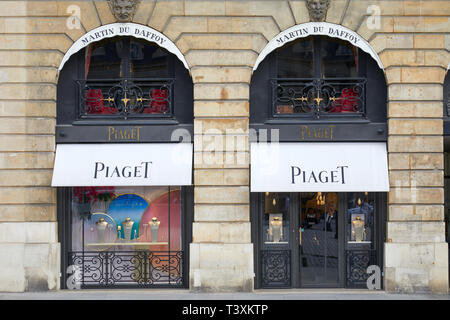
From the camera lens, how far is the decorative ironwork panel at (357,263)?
535 inches

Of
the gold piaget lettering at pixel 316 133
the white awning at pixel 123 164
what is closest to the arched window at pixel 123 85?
the white awning at pixel 123 164

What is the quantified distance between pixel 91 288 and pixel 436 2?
36.6ft

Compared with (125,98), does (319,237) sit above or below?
below

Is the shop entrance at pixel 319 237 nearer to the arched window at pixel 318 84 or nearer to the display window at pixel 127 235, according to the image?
the arched window at pixel 318 84

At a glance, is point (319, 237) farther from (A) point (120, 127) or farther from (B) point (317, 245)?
(A) point (120, 127)

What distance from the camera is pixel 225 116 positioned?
13.2m

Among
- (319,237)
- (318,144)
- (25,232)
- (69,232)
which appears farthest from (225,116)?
(25,232)

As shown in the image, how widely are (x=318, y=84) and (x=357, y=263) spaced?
4641mm

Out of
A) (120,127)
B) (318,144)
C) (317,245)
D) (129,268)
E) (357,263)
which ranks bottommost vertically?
(129,268)

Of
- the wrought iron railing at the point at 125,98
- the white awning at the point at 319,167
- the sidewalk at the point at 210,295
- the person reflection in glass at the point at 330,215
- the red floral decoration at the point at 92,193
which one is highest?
the wrought iron railing at the point at 125,98

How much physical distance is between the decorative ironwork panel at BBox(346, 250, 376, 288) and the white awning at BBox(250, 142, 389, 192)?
1.76 meters

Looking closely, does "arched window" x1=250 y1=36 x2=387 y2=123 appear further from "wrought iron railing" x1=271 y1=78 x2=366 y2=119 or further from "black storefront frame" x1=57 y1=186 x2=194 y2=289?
"black storefront frame" x1=57 y1=186 x2=194 y2=289

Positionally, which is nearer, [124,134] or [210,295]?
[210,295]

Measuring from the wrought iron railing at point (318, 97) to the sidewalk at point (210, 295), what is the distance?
440 centimetres
